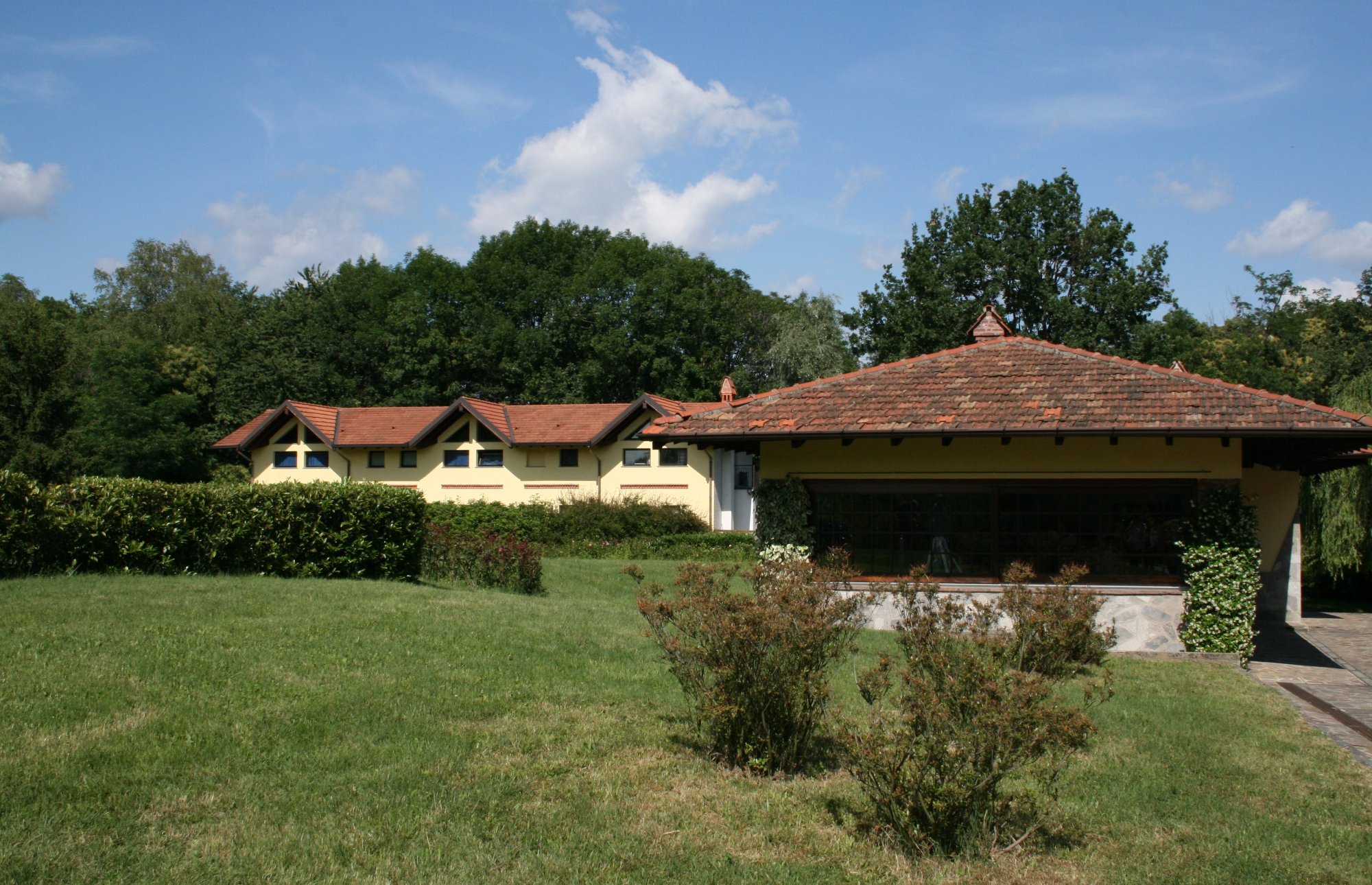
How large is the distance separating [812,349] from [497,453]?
17.0m

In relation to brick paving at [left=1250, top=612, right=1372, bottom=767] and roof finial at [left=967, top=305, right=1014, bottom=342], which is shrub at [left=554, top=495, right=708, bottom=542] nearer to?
roof finial at [left=967, top=305, right=1014, bottom=342]

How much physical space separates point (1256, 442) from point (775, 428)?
6.89 metres

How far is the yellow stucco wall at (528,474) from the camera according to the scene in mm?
34125

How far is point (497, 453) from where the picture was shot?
120 ft

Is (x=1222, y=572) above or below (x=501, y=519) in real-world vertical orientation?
below

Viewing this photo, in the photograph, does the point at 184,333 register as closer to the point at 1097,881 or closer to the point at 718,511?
the point at 718,511

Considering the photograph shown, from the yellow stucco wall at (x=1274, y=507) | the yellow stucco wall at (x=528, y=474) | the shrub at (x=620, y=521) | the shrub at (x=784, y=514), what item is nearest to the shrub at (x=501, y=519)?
the shrub at (x=620, y=521)

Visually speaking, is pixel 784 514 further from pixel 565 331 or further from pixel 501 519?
pixel 565 331

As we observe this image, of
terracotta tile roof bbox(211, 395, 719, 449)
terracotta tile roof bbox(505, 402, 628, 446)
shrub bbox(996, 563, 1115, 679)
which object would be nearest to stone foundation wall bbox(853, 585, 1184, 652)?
shrub bbox(996, 563, 1115, 679)

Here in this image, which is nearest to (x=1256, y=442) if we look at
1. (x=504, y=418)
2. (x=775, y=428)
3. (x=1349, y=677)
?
(x=1349, y=677)

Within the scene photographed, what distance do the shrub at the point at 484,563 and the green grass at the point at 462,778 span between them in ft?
22.0

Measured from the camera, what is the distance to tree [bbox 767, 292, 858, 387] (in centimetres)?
4594

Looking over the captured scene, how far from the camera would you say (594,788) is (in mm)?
6352

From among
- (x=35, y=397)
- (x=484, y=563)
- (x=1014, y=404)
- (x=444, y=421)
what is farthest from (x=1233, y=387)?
(x=35, y=397)
